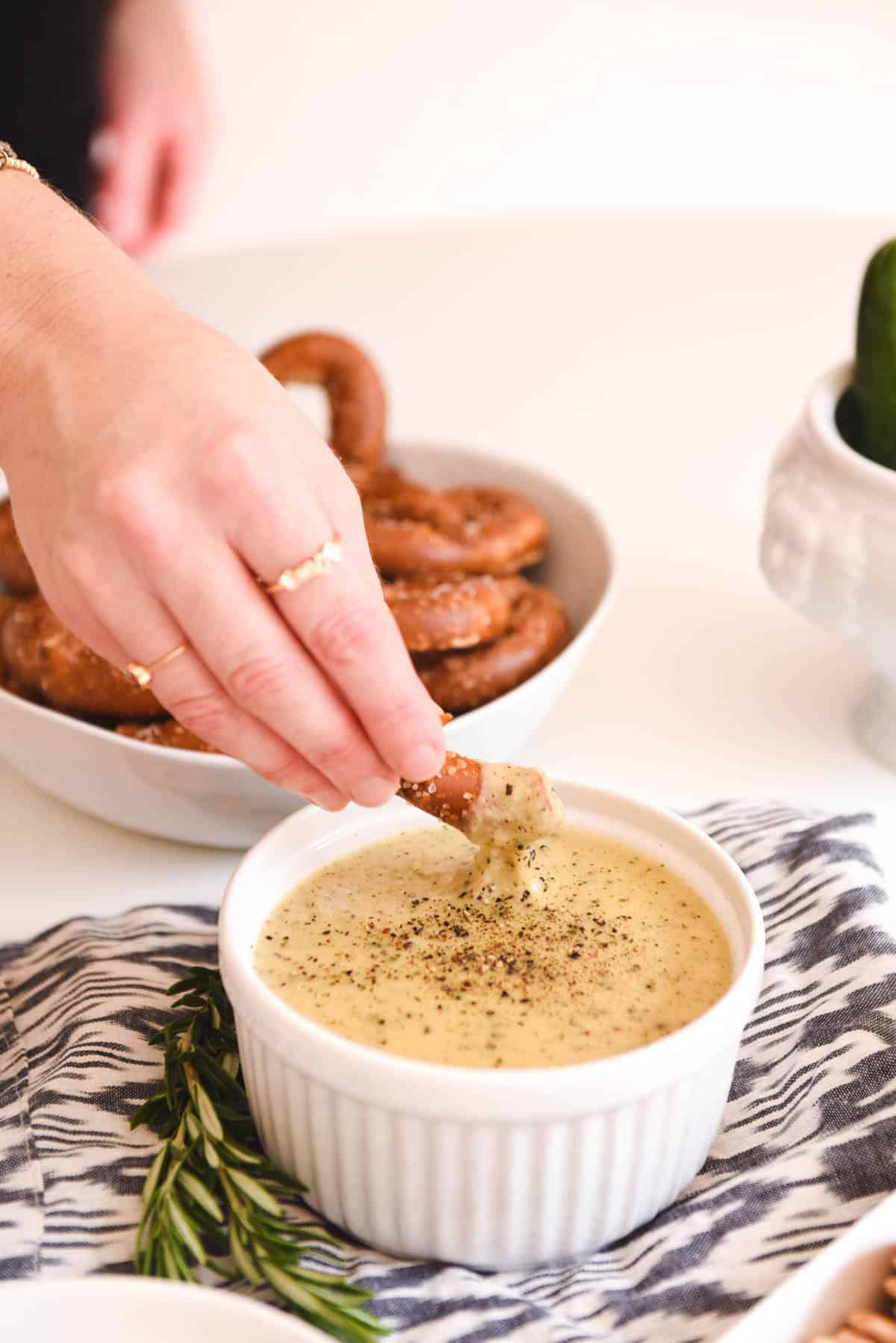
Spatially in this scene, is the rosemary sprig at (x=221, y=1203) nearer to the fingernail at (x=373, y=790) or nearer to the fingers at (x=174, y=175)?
the fingernail at (x=373, y=790)

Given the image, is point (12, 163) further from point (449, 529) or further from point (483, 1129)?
point (483, 1129)

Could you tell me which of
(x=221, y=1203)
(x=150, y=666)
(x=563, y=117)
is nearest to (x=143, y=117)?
(x=563, y=117)

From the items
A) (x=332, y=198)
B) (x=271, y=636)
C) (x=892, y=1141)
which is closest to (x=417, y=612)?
(x=271, y=636)

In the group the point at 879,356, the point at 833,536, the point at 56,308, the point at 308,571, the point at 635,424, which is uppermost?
the point at 56,308

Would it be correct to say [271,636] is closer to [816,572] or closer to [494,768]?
[494,768]

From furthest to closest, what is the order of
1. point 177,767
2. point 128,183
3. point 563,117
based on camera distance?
1. point 563,117
2. point 128,183
3. point 177,767

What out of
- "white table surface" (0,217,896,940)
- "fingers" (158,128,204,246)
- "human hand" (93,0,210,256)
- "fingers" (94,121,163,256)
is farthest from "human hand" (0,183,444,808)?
"fingers" (158,128,204,246)

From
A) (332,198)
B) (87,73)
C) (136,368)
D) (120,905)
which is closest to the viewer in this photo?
(136,368)

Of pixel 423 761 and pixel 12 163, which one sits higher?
pixel 12 163
